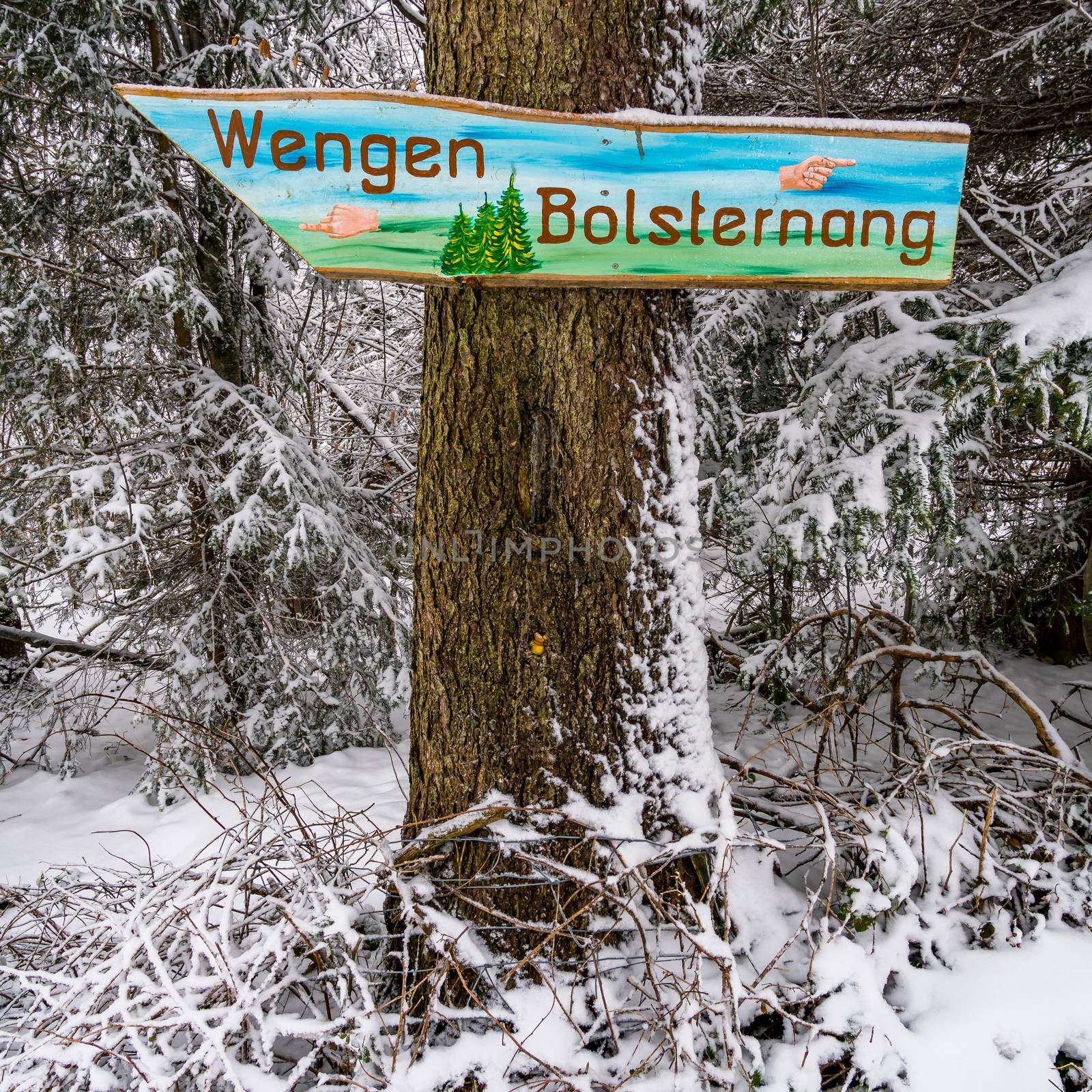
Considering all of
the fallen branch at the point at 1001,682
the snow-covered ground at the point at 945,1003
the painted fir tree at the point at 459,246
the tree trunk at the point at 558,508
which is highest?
the painted fir tree at the point at 459,246

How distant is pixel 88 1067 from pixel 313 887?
1.63ft

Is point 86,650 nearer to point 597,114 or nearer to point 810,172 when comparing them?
point 597,114

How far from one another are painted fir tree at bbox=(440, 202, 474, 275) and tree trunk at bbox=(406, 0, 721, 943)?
0.35 ft

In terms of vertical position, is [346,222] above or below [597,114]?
below

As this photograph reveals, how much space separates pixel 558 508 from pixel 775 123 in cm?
94

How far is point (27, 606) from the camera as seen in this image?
3.77 m

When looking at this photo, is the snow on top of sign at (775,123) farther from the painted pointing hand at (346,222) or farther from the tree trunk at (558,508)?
the painted pointing hand at (346,222)

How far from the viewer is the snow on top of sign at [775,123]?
1.51 metres

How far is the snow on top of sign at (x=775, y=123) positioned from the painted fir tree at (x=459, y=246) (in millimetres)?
336

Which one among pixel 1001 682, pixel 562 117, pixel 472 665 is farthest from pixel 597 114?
pixel 1001 682

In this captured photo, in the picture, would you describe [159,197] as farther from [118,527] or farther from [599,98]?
[599,98]

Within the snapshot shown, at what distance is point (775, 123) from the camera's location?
153cm

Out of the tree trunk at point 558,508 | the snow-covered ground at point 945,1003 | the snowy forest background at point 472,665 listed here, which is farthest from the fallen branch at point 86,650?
the tree trunk at point 558,508

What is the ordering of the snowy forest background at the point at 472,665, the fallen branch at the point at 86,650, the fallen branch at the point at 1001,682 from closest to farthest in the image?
the snowy forest background at the point at 472,665 → the fallen branch at the point at 1001,682 → the fallen branch at the point at 86,650
